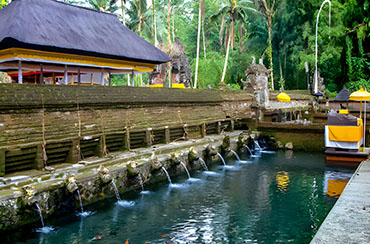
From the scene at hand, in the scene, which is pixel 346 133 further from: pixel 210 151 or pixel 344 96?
pixel 344 96

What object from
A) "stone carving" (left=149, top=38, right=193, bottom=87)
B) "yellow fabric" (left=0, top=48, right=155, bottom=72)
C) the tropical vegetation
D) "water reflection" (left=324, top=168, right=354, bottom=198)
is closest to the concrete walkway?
"water reflection" (left=324, top=168, right=354, bottom=198)

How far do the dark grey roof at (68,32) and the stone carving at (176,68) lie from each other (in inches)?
662

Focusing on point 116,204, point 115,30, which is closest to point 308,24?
point 115,30

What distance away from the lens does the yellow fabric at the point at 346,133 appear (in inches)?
678

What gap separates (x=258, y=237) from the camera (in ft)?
29.2

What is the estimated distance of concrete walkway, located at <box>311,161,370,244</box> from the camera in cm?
656

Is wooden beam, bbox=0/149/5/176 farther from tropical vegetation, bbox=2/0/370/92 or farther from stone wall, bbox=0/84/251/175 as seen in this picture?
tropical vegetation, bbox=2/0/370/92

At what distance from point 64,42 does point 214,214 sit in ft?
36.6

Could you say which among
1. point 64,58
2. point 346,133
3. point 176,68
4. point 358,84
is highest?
point 176,68

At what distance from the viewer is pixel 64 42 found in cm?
1714

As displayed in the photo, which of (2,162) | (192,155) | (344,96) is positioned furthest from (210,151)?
(344,96)

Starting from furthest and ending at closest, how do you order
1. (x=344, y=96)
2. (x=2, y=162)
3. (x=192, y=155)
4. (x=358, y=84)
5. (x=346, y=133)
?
(x=358, y=84), (x=344, y=96), (x=346, y=133), (x=192, y=155), (x=2, y=162)

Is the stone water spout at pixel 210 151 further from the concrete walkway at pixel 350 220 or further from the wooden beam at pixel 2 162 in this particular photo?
the wooden beam at pixel 2 162

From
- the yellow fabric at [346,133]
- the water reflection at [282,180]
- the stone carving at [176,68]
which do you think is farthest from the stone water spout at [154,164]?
the stone carving at [176,68]
